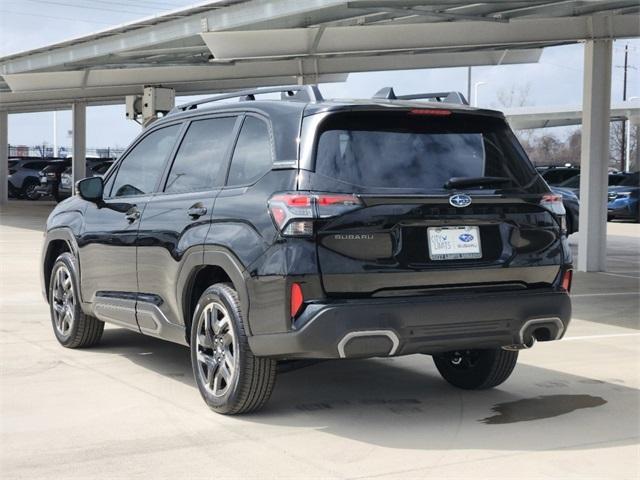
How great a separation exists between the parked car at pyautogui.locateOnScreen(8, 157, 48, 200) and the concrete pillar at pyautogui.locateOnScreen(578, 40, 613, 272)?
3079 centimetres

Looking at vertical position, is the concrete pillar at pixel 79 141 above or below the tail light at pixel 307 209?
above

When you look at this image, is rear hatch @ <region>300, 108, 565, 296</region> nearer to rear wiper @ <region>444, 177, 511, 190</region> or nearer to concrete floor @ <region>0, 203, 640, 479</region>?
rear wiper @ <region>444, 177, 511, 190</region>

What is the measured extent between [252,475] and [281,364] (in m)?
1.33

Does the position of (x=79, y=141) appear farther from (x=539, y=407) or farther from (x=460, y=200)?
(x=460, y=200)

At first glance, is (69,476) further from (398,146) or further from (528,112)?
(528,112)

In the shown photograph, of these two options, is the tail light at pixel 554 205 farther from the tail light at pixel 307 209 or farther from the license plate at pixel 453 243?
the tail light at pixel 307 209

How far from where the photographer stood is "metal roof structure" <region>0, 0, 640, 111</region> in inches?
560

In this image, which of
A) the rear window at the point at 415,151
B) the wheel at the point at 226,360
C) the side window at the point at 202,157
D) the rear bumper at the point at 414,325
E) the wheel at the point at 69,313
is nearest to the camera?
the rear bumper at the point at 414,325

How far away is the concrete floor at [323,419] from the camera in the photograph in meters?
4.81

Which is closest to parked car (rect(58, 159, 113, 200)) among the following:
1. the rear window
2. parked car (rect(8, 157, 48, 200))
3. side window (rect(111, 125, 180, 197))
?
parked car (rect(8, 157, 48, 200))

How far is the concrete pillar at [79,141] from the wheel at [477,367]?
92.1 ft

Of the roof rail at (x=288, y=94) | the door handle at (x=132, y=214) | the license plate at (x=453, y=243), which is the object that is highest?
the roof rail at (x=288, y=94)

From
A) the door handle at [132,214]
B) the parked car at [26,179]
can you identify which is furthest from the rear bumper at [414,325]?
the parked car at [26,179]

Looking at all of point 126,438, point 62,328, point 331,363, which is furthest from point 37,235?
point 126,438
